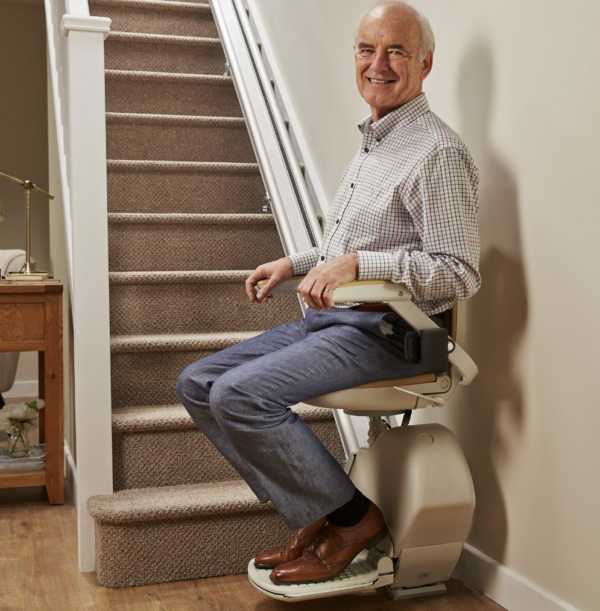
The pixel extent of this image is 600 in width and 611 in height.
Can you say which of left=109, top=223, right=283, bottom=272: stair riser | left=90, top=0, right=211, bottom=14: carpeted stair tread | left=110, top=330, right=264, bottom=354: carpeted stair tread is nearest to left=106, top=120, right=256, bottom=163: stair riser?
left=109, top=223, right=283, bottom=272: stair riser

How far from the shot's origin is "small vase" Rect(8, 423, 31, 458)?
2.65m

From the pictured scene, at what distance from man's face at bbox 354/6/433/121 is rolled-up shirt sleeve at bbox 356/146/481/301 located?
0.22 meters

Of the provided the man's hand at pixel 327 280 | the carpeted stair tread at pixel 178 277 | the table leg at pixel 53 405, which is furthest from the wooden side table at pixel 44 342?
the man's hand at pixel 327 280

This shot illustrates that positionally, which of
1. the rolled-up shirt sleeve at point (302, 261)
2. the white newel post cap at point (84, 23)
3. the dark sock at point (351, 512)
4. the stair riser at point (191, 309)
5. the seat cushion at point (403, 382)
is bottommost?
the dark sock at point (351, 512)

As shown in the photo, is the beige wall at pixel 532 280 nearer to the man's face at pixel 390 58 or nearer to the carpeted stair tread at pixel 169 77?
the man's face at pixel 390 58

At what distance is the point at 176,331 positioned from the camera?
2535 millimetres

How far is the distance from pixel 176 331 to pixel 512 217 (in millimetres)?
1289

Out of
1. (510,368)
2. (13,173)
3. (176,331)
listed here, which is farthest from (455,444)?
(13,173)

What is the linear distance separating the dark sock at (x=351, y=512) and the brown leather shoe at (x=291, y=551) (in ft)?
0.16

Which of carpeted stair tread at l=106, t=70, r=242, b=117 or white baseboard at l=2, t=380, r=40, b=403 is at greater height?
carpeted stair tread at l=106, t=70, r=242, b=117

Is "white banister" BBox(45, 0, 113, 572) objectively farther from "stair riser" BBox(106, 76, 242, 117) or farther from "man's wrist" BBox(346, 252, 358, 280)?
"stair riser" BBox(106, 76, 242, 117)

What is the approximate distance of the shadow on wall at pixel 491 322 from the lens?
1624mm

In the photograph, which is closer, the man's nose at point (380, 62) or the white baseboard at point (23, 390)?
the man's nose at point (380, 62)

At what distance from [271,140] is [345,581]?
73.6 inches
